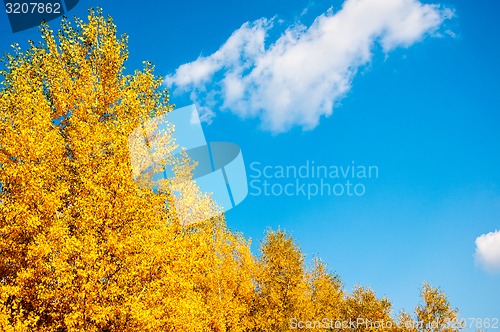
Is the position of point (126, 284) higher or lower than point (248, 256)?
lower

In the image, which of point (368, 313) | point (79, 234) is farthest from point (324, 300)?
point (79, 234)

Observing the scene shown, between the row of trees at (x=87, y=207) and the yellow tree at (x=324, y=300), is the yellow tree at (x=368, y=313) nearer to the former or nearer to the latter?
the yellow tree at (x=324, y=300)

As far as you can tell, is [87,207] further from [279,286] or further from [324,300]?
[324,300]

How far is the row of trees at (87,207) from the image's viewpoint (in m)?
11.2

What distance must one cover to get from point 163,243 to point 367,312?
3249 cm

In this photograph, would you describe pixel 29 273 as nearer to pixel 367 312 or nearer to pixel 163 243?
pixel 163 243

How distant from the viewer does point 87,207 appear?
12.2m

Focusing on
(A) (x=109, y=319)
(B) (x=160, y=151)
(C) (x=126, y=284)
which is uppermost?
(B) (x=160, y=151)

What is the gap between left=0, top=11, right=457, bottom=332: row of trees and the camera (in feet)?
36.6

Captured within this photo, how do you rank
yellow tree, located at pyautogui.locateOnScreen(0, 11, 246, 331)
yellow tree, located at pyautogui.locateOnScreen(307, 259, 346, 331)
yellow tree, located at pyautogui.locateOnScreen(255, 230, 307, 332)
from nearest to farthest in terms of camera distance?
yellow tree, located at pyautogui.locateOnScreen(0, 11, 246, 331), yellow tree, located at pyautogui.locateOnScreen(255, 230, 307, 332), yellow tree, located at pyautogui.locateOnScreen(307, 259, 346, 331)

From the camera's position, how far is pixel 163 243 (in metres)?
13.1

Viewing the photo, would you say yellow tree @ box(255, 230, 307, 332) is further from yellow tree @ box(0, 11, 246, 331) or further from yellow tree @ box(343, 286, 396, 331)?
yellow tree @ box(0, 11, 246, 331)

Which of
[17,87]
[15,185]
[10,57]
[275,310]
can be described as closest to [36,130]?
[15,185]

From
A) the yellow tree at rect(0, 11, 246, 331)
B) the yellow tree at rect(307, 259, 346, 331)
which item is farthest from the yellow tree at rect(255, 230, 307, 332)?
the yellow tree at rect(0, 11, 246, 331)
